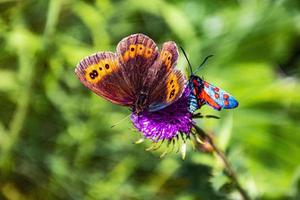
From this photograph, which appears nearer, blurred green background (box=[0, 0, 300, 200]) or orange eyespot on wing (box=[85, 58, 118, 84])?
orange eyespot on wing (box=[85, 58, 118, 84])

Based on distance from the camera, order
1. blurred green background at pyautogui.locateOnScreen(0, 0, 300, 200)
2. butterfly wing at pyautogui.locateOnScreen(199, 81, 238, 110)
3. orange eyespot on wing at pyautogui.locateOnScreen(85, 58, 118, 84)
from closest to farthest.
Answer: butterfly wing at pyautogui.locateOnScreen(199, 81, 238, 110), orange eyespot on wing at pyautogui.locateOnScreen(85, 58, 118, 84), blurred green background at pyautogui.locateOnScreen(0, 0, 300, 200)

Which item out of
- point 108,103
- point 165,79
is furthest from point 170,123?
point 108,103

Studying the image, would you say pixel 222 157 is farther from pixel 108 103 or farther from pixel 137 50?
pixel 108 103

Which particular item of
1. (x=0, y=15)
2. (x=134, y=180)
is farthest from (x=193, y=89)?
(x=0, y=15)

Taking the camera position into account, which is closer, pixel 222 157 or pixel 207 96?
pixel 207 96

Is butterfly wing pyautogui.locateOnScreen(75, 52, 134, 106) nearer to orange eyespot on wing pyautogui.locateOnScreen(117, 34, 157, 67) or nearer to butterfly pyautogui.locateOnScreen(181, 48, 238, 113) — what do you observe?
orange eyespot on wing pyautogui.locateOnScreen(117, 34, 157, 67)

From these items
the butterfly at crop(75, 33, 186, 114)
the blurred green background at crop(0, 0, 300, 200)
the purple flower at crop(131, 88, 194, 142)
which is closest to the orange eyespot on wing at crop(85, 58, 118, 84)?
the butterfly at crop(75, 33, 186, 114)
